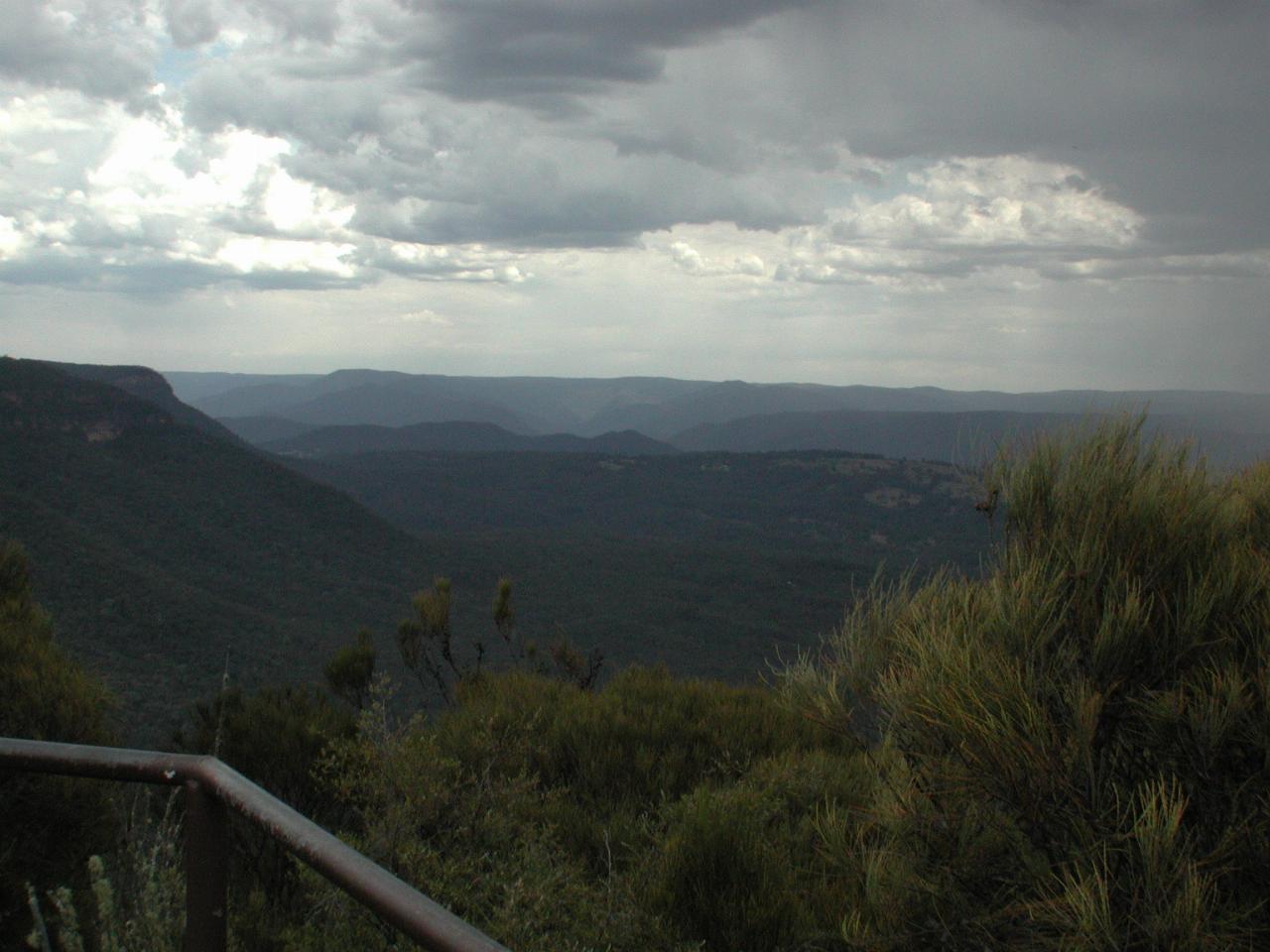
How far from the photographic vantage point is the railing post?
1.90 meters

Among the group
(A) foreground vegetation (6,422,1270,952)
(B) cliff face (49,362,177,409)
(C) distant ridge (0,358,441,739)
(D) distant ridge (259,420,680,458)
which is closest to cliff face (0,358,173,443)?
(C) distant ridge (0,358,441,739)

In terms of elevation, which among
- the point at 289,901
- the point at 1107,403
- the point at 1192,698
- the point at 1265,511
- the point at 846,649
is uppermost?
the point at 1107,403

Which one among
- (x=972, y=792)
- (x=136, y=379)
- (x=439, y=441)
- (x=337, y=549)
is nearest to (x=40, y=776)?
(x=972, y=792)

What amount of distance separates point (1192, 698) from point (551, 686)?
552 centimetres

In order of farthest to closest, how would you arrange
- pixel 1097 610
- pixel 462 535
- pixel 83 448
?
1. pixel 462 535
2. pixel 83 448
3. pixel 1097 610

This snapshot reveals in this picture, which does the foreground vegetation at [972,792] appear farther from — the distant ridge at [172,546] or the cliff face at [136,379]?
the cliff face at [136,379]

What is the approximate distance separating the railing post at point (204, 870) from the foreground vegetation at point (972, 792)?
0.88 meters

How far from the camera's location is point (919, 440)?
158875mm

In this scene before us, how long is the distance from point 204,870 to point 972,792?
2.16 meters

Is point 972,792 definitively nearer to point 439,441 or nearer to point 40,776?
point 40,776

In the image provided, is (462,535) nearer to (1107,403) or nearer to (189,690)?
(189,690)

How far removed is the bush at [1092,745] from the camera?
2574 mm

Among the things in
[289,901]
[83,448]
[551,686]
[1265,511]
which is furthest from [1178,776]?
[83,448]

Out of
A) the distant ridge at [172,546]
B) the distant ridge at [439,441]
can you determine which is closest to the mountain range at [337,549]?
the distant ridge at [172,546]
